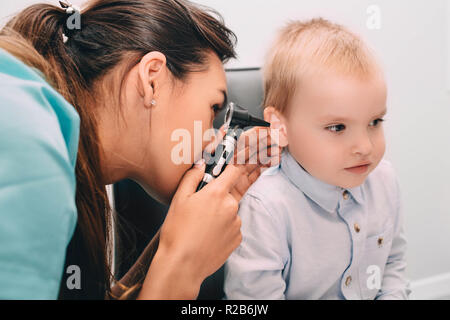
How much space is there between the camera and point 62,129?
414mm

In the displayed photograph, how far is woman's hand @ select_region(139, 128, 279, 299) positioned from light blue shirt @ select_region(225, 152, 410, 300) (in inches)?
3.6

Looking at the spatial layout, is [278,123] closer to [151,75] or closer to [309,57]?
[309,57]

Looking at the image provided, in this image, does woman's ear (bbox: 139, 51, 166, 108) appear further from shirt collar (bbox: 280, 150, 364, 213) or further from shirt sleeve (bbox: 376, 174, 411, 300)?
shirt sleeve (bbox: 376, 174, 411, 300)

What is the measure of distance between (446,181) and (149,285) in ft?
3.72

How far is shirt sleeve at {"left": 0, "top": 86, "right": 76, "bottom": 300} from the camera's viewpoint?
318 mm

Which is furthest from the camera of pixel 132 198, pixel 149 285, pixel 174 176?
pixel 132 198

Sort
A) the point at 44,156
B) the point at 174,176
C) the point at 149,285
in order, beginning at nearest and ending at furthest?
1. the point at 44,156
2. the point at 149,285
3. the point at 174,176

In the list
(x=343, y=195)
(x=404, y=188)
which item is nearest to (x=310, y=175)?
(x=343, y=195)

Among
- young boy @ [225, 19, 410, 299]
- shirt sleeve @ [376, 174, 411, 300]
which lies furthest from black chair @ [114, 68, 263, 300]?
shirt sleeve @ [376, 174, 411, 300]

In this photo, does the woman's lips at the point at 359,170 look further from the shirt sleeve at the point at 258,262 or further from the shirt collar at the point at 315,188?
the shirt sleeve at the point at 258,262

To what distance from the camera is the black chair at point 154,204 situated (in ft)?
2.76

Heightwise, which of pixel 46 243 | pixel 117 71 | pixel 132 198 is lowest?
pixel 132 198

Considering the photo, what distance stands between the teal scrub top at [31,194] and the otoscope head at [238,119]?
1.05 feet

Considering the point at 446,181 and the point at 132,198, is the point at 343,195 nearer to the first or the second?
the point at 132,198
